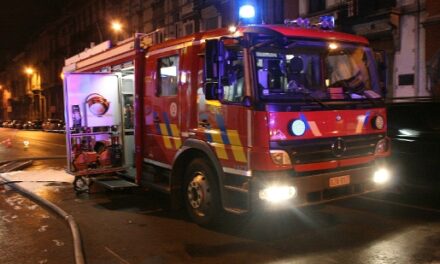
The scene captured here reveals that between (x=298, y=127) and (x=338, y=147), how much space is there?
0.73 meters

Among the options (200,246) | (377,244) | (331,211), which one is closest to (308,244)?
(377,244)

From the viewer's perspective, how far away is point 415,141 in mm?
8023

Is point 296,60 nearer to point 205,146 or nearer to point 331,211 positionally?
point 205,146

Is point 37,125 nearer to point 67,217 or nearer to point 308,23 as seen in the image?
point 67,217

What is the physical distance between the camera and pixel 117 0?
42.6 meters

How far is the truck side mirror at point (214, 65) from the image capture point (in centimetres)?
602

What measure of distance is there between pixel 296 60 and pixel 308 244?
2.33 meters

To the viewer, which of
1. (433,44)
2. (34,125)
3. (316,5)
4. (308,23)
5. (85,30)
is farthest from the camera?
(34,125)

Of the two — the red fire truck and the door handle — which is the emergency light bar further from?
the door handle

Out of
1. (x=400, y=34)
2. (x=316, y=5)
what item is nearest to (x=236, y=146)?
(x=400, y=34)

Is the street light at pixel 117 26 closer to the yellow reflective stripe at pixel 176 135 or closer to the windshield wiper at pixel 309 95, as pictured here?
the yellow reflective stripe at pixel 176 135

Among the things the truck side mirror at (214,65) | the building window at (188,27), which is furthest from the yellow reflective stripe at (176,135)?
the building window at (188,27)

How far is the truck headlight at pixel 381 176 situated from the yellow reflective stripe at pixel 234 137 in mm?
2031

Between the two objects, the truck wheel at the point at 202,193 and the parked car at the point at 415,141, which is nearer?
the truck wheel at the point at 202,193
